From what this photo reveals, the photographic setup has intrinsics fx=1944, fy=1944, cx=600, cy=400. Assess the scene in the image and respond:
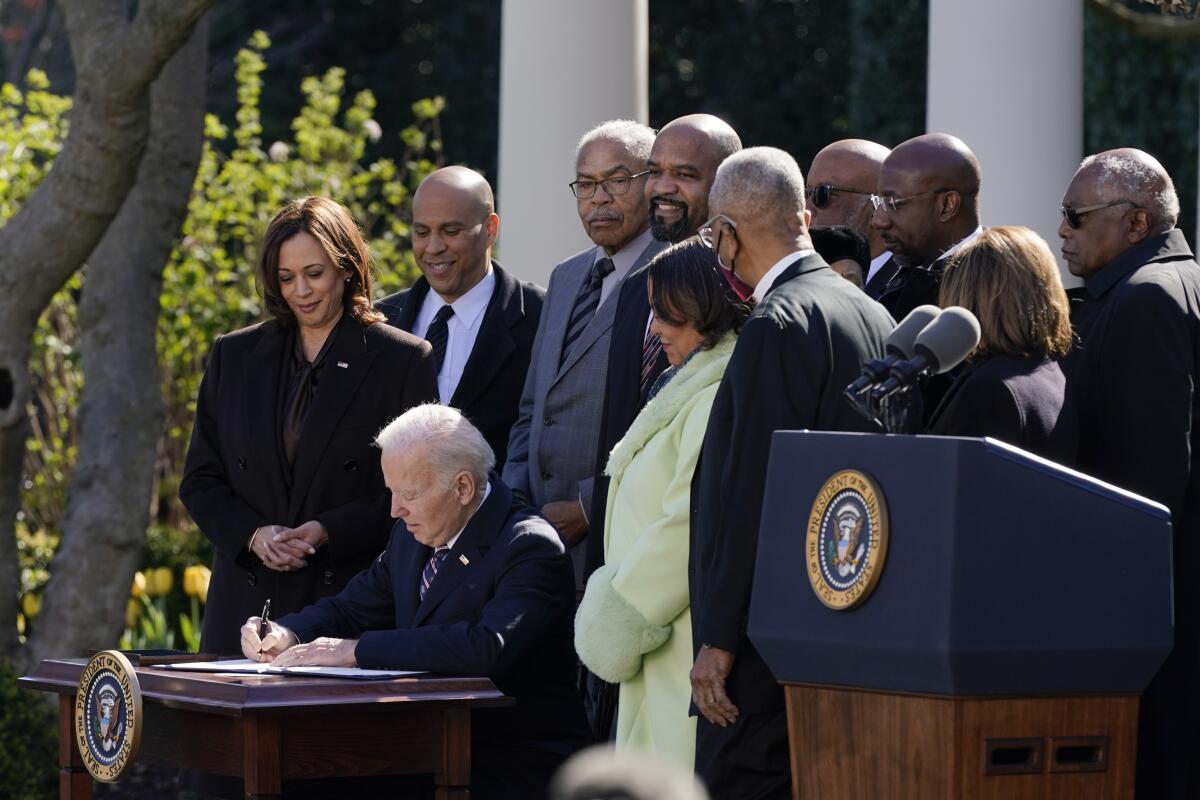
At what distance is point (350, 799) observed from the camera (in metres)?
5.13

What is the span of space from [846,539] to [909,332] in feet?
1.33

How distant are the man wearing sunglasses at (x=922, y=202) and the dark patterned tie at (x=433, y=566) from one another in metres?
1.45

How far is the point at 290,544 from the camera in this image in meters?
5.88

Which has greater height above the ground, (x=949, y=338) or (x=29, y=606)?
(x=949, y=338)

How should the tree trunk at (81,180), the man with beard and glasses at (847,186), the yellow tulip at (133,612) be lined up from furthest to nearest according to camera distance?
the yellow tulip at (133,612), the tree trunk at (81,180), the man with beard and glasses at (847,186)

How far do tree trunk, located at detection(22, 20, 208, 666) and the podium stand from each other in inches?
256

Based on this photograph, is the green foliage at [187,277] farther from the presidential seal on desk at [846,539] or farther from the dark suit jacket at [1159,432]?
the presidential seal on desk at [846,539]

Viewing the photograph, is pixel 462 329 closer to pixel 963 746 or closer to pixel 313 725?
pixel 313 725

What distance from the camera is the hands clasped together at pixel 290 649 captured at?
5.11m

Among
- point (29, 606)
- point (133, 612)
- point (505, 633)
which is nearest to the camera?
point (505, 633)

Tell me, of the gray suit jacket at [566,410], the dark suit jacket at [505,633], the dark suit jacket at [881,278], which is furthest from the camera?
the gray suit jacket at [566,410]

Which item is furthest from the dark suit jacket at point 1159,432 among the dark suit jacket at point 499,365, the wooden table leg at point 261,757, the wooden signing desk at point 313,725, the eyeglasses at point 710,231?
the dark suit jacket at point 499,365

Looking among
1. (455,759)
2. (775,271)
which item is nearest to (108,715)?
(455,759)

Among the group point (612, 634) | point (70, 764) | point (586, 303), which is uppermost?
point (586, 303)
